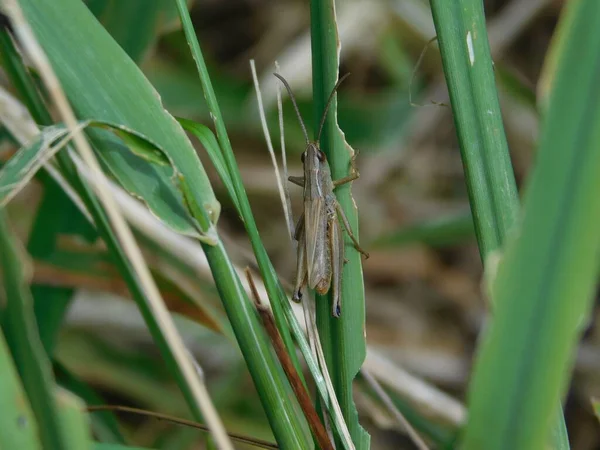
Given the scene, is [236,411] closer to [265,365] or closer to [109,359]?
[109,359]

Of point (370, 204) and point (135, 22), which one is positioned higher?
point (370, 204)

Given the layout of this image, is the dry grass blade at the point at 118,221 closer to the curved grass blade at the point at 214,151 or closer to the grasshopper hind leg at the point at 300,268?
the curved grass blade at the point at 214,151

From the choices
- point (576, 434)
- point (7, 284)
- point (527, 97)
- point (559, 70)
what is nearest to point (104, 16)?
point (7, 284)

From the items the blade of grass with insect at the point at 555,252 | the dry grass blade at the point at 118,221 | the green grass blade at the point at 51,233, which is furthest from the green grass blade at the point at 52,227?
the blade of grass with insect at the point at 555,252

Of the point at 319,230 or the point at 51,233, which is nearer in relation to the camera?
the point at 319,230

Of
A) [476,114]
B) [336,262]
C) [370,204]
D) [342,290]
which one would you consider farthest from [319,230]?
[370,204]

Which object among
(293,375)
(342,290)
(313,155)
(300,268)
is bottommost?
(293,375)

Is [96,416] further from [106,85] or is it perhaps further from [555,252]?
[555,252]
